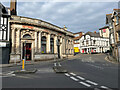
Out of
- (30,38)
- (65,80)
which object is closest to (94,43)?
(30,38)

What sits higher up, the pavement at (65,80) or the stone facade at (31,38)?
the stone facade at (31,38)

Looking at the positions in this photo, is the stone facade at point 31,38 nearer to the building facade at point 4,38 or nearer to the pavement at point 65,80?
the building facade at point 4,38

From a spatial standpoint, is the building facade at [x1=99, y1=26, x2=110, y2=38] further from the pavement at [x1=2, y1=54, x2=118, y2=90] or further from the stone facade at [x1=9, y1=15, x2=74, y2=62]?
the pavement at [x1=2, y1=54, x2=118, y2=90]

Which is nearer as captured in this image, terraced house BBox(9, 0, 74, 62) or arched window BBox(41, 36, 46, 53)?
terraced house BBox(9, 0, 74, 62)

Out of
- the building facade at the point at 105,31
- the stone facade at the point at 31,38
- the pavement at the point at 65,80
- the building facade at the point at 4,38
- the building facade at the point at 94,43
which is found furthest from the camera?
the building facade at the point at 105,31

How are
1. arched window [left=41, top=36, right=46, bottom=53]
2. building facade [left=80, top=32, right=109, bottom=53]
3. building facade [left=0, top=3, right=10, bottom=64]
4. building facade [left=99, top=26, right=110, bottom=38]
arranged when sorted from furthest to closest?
building facade [left=99, top=26, right=110, bottom=38] → building facade [left=80, top=32, right=109, bottom=53] → arched window [left=41, top=36, right=46, bottom=53] → building facade [left=0, top=3, right=10, bottom=64]

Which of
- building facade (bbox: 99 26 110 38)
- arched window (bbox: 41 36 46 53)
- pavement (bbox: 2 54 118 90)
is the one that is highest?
building facade (bbox: 99 26 110 38)

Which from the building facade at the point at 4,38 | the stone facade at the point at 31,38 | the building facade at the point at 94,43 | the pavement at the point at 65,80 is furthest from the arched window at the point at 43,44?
the building facade at the point at 94,43

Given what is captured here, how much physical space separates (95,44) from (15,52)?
36.4 m

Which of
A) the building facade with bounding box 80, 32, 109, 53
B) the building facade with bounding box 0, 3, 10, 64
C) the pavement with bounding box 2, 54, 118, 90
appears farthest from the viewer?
the building facade with bounding box 80, 32, 109, 53

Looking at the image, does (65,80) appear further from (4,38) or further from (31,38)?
(31,38)

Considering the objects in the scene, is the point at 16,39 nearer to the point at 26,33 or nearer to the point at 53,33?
the point at 26,33

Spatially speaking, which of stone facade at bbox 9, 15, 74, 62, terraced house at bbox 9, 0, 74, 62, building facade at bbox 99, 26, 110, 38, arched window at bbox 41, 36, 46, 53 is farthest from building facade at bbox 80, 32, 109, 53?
arched window at bbox 41, 36, 46, 53

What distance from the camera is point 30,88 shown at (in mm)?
4543
